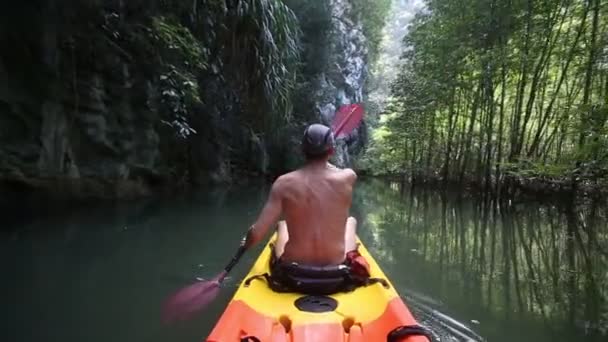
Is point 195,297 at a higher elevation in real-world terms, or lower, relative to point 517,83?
lower

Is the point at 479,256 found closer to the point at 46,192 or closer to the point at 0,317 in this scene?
the point at 0,317

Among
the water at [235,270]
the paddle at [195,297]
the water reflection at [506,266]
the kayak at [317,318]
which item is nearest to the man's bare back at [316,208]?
the kayak at [317,318]

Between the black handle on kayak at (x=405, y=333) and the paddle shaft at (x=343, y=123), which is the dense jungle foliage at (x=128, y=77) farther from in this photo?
the black handle on kayak at (x=405, y=333)

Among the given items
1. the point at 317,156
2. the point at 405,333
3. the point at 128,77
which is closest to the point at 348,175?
the point at 317,156

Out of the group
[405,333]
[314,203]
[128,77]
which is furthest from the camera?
[128,77]

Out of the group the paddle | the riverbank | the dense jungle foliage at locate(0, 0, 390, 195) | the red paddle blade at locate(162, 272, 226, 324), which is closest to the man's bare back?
the paddle

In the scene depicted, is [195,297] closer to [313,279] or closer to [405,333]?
[313,279]

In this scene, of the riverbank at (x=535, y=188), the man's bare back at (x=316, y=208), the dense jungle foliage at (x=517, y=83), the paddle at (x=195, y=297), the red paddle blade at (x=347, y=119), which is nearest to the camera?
the man's bare back at (x=316, y=208)

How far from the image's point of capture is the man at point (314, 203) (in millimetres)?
2479

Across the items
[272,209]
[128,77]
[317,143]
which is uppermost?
[128,77]

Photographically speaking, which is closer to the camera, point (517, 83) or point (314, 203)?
point (314, 203)

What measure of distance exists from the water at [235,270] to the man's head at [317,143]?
1.52 meters

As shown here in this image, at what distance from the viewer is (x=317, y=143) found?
8.19 ft

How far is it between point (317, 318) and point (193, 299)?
3.98 ft
